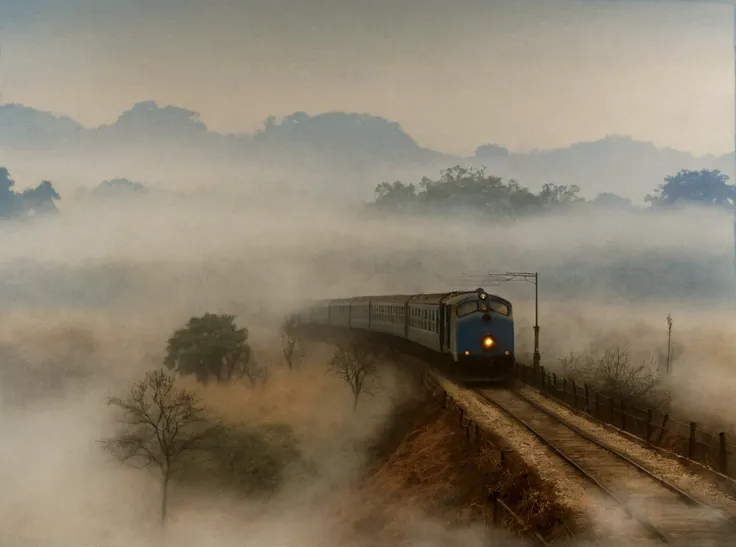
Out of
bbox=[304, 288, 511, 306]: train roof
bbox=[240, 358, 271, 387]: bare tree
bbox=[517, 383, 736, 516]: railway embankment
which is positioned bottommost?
bbox=[517, 383, 736, 516]: railway embankment

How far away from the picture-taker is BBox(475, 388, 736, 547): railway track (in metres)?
5.56

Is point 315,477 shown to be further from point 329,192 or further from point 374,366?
point 329,192

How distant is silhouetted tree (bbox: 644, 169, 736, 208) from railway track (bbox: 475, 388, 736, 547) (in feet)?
12.1

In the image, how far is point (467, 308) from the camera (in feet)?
32.4

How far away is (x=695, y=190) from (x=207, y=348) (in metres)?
7.48

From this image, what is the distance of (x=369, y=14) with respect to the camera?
28.8 feet

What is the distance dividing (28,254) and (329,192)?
427cm

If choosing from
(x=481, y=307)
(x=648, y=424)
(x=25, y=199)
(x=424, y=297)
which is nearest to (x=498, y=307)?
(x=481, y=307)

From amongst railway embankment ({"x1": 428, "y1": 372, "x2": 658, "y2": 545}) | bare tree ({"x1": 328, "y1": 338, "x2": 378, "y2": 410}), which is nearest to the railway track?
railway embankment ({"x1": 428, "y1": 372, "x2": 658, "y2": 545})

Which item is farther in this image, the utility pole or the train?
the train

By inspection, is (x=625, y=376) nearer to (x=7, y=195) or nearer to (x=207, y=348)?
(x=207, y=348)

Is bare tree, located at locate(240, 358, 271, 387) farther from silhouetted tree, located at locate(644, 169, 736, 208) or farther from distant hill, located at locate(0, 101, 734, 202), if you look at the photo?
silhouetted tree, located at locate(644, 169, 736, 208)

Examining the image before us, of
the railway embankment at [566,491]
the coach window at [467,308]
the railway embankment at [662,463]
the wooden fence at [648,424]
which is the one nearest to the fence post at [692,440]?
the wooden fence at [648,424]

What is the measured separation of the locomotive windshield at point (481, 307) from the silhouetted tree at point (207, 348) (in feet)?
11.5
